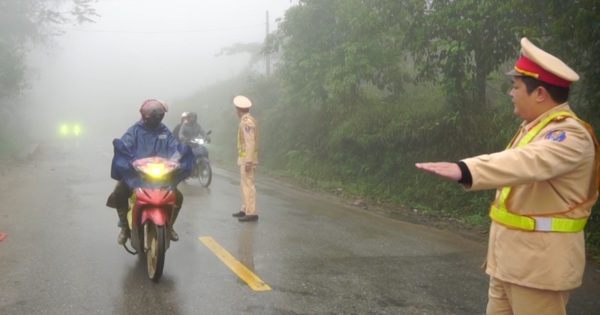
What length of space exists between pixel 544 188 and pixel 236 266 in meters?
3.97

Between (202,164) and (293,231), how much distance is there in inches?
231

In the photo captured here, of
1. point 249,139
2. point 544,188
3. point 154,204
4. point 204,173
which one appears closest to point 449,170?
point 544,188

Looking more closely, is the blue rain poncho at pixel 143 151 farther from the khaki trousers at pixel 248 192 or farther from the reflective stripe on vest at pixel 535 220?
the reflective stripe on vest at pixel 535 220

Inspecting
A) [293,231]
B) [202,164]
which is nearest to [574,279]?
[293,231]

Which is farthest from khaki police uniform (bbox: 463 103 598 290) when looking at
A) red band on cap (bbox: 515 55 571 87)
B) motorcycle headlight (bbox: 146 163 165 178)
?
motorcycle headlight (bbox: 146 163 165 178)

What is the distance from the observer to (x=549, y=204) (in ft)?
8.18

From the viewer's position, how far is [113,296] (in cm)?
488

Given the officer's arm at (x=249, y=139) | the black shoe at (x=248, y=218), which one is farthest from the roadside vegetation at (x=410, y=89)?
the officer's arm at (x=249, y=139)

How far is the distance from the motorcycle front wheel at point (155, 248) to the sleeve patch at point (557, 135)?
3862 millimetres

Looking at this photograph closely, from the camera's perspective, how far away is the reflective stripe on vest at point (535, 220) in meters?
2.47

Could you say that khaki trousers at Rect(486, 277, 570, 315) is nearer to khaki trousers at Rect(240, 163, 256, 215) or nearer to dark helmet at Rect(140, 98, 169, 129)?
dark helmet at Rect(140, 98, 169, 129)

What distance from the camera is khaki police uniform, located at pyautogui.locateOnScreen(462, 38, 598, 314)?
2.39 m

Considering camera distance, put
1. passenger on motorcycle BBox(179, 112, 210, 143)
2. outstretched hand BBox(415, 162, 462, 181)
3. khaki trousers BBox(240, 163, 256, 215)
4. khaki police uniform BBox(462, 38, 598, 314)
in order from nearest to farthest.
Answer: outstretched hand BBox(415, 162, 462, 181) < khaki police uniform BBox(462, 38, 598, 314) < khaki trousers BBox(240, 163, 256, 215) < passenger on motorcycle BBox(179, 112, 210, 143)

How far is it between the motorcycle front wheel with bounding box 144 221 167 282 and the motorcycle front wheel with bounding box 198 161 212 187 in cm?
717
